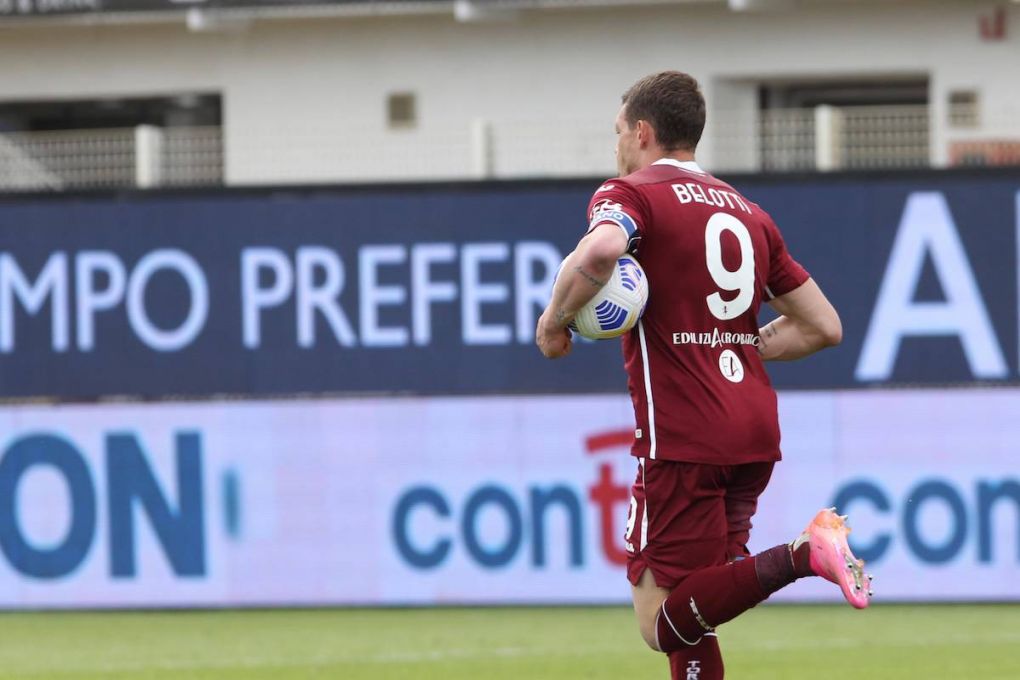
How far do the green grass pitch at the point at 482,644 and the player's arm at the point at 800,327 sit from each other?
109 inches

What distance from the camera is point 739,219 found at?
5602 mm

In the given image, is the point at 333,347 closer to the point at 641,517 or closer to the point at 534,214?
the point at 534,214

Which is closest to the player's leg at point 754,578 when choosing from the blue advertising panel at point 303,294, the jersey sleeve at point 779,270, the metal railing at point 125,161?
the jersey sleeve at point 779,270

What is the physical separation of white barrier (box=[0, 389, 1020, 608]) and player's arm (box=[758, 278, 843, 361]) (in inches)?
213

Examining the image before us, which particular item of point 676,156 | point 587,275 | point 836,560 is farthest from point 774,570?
point 676,156

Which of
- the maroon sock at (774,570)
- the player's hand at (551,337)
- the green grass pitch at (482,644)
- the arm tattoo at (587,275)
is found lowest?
the green grass pitch at (482,644)

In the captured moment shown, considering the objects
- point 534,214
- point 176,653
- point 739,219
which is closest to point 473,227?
point 534,214

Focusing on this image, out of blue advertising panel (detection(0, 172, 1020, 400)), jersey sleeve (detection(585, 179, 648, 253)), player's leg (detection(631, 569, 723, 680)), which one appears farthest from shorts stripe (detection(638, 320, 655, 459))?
blue advertising panel (detection(0, 172, 1020, 400))

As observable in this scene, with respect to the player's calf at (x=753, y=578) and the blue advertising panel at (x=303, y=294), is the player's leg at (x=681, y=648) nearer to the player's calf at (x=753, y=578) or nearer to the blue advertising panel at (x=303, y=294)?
the player's calf at (x=753, y=578)

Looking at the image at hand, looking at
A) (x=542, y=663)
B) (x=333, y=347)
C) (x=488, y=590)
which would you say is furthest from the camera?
(x=333, y=347)

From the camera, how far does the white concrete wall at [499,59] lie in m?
20.2

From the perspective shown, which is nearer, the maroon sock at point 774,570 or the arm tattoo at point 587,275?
the arm tattoo at point 587,275

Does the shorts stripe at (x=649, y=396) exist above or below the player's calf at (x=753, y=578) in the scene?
above

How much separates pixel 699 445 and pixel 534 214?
658 cm
